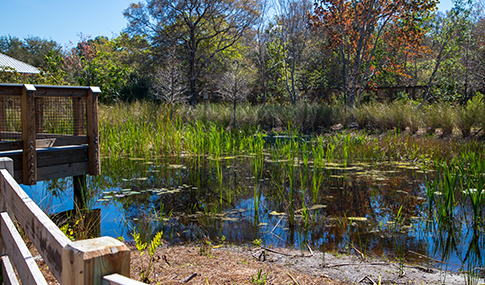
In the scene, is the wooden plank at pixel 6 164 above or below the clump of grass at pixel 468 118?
below

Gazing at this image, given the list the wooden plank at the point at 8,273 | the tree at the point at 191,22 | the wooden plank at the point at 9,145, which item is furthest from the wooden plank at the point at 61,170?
the tree at the point at 191,22

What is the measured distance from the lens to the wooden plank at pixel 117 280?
27.8 inches

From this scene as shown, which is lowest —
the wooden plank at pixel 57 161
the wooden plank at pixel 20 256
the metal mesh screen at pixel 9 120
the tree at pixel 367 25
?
the wooden plank at pixel 20 256

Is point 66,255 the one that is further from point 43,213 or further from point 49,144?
point 49,144

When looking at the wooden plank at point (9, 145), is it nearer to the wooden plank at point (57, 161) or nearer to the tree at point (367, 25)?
the wooden plank at point (57, 161)

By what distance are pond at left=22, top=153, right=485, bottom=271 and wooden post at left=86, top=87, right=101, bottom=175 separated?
417 mm

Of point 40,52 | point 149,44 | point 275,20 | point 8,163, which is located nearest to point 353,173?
point 8,163

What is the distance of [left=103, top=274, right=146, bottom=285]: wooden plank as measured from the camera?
71 cm

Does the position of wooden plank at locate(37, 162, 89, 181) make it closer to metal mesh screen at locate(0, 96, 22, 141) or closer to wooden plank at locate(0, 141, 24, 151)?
wooden plank at locate(0, 141, 24, 151)

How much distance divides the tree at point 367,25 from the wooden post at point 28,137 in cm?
1066

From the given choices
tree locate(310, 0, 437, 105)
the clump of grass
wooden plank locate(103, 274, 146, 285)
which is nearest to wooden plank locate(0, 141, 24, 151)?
wooden plank locate(103, 274, 146, 285)

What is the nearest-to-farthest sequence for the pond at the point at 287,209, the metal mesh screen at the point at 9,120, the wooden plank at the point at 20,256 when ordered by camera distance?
the wooden plank at the point at 20,256
the pond at the point at 287,209
the metal mesh screen at the point at 9,120

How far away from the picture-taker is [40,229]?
3.50ft

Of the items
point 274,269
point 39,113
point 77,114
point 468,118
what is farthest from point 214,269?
point 468,118
